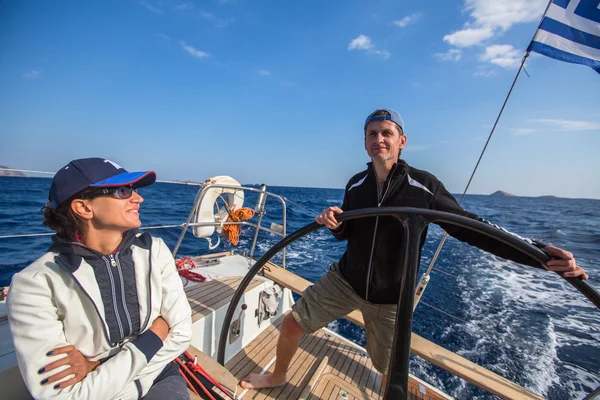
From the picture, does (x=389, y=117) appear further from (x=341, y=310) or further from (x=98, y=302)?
(x=98, y=302)

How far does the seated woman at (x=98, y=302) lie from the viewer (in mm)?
887

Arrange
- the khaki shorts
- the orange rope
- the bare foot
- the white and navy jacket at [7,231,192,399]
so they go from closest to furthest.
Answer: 1. the white and navy jacket at [7,231,192,399]
2. the khaki shorts
3. the bare foot
4. the orange rope

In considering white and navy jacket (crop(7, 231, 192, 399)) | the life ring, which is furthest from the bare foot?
the life ring

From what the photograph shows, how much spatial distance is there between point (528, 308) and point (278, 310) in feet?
15.9

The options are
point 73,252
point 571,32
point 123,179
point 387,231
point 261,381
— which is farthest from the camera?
point 571,32

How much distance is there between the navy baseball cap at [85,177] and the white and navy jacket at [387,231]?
3.78 ft

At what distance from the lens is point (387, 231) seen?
1.59 m

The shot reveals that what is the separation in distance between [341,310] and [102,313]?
132 cm

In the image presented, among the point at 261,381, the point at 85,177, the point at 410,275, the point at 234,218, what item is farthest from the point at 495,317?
the point at 85,177

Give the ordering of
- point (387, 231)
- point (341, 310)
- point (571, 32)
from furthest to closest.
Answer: point (571, 32) → point (341, 310) → point (387, 231)

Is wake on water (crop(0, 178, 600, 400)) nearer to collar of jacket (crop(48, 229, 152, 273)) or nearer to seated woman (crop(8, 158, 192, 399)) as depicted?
seated woman (crop(8, 158, 192, 399))

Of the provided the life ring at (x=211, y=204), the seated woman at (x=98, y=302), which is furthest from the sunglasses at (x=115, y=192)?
the life ring at (x=211, y=204)

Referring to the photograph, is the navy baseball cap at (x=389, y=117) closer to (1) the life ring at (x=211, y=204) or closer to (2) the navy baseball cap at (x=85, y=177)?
(2) the navy baseball cap at (x=85, y=177)

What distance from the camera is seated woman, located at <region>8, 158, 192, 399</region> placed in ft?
2.91
